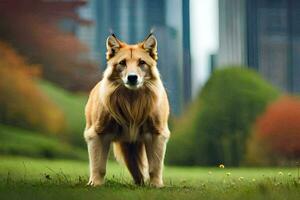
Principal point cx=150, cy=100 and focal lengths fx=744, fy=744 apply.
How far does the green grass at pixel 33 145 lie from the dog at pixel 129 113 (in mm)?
478

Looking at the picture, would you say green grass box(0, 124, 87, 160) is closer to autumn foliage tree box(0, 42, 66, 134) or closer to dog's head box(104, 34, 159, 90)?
autumn foliage tree box(0, 42, 66, 134)

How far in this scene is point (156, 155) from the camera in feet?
15.0

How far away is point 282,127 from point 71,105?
4.88 ft

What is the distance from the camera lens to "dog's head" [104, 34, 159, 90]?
171 inches

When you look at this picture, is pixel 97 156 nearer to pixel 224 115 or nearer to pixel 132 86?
pixel 132 86

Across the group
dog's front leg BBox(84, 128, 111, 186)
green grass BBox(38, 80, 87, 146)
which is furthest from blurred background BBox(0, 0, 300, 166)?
dog's front leg BBox(84, 128, 111, 186)

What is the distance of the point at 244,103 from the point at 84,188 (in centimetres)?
142

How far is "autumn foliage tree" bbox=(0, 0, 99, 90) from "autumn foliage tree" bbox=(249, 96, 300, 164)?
1218 millimetres

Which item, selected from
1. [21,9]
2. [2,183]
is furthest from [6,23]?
[2,183]

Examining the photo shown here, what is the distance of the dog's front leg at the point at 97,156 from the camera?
4535mm

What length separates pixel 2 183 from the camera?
14.8 ft

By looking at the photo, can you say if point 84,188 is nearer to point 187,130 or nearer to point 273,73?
point 187,130

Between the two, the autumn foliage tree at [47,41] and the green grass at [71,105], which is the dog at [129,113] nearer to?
the green grass at [71,105]

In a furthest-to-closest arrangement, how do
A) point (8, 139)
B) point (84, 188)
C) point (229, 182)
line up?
point (8, 139)
point (229, 182)
point (84, 188)
